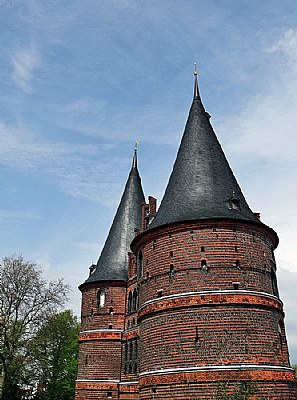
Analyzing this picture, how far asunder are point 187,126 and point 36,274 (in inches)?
661

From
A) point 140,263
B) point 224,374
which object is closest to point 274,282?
point 224,374

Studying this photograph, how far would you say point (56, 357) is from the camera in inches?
1753

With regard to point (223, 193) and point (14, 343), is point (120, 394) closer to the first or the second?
point (14, 343)

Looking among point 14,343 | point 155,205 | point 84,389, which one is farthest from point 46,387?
point 155,205

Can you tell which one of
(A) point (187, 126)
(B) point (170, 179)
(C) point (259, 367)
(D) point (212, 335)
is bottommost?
(C) point (259, 367)

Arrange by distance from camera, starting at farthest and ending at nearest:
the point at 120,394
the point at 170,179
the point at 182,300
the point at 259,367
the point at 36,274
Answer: the point at 36,274 < the point at 120,394 < the point at 170,179 < the point at 182,300 < the point at 259,367

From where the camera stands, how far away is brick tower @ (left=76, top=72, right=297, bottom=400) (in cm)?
1794

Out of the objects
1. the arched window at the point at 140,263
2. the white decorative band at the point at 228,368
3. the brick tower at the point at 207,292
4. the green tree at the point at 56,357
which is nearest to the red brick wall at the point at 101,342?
the green tree at the point at 56,357

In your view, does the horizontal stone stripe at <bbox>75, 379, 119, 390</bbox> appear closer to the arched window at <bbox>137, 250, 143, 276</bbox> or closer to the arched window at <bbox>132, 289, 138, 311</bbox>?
the arched window at <bbox>132, 289, 138, 311</bbox>

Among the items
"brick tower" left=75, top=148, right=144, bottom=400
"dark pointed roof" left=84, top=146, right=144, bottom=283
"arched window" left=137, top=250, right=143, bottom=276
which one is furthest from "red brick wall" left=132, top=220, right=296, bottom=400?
"dark pointed roof" left=84, top=146, right=144, bottom=283

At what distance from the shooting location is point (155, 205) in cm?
2861

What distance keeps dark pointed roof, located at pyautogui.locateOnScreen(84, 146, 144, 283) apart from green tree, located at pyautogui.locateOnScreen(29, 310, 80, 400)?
20.1 ft

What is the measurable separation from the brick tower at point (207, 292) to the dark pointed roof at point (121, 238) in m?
6.85

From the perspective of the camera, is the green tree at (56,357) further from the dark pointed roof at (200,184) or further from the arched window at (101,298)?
the dark pointed roof at (200,184)
